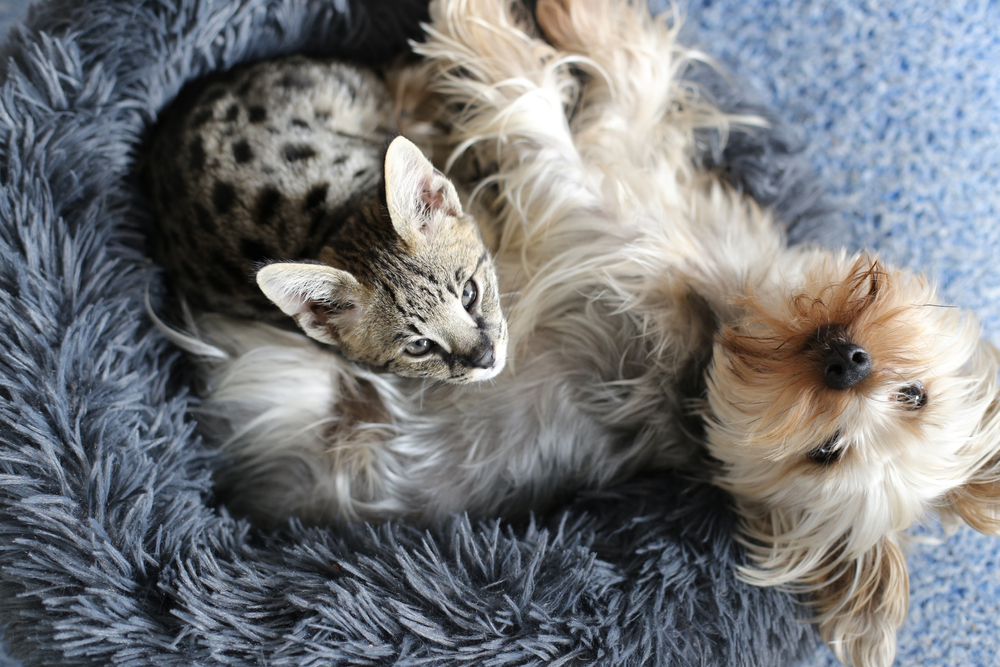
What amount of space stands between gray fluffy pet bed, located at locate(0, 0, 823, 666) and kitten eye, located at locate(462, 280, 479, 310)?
1.49ft

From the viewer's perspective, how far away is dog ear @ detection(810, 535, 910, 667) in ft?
4.43

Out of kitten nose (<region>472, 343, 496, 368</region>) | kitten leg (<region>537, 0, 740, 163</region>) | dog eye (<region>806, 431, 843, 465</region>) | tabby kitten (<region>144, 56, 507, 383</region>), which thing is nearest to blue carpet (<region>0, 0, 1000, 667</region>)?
kitten leg (<region>537, 0, 740, 163</region>)

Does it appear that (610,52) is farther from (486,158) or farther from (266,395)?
(266,395)

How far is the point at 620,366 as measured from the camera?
153 centimetres

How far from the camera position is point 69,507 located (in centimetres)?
121

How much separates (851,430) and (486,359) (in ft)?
2.19

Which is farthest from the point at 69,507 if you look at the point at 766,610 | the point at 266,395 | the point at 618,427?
the point at 766,610

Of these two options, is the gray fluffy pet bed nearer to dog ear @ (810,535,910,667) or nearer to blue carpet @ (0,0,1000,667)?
dog ear @ (810,535,910,667)

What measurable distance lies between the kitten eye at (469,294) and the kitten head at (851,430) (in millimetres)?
517

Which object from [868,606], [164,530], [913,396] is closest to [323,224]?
[164,530]

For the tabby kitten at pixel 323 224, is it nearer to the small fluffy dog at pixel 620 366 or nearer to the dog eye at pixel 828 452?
the small fluffy dog at pixel 620 366

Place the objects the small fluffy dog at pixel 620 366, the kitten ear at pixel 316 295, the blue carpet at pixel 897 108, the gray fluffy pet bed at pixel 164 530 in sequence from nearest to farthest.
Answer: the kitten ear at pixel 316 295 < the gray fluffy pet bed at pixel 164 530 < the small fluffy dog at pixel 620 366 < the blue carpet at pixel 897 108

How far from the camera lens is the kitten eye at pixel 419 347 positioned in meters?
1.28

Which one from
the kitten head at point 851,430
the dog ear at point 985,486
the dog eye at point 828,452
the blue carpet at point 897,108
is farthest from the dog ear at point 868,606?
the blue carpet at point 897,108
